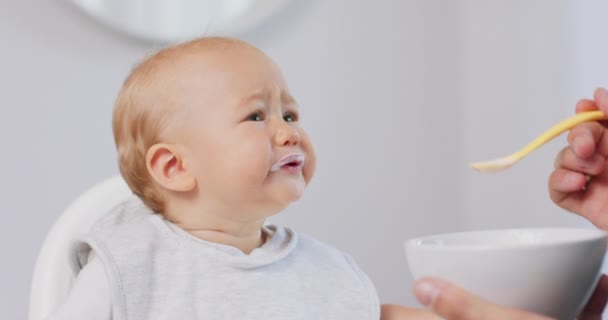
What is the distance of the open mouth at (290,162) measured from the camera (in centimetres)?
86

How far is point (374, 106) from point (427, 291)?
117cm

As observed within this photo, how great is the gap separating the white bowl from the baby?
13.5 inches

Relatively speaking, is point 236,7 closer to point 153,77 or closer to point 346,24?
point 346,24

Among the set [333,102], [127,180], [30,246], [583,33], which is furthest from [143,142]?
[583,33]

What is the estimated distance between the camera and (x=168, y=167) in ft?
2.94

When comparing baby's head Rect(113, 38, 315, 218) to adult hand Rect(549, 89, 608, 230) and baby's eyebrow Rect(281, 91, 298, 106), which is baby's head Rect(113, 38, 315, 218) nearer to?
baby's eyebrow Rect(281, 91, 298, 106)

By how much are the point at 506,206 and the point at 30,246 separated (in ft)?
3.28

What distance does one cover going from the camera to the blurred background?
132 centimetres

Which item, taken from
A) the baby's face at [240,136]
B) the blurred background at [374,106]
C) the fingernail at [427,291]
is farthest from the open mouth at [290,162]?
the blurred background at [374,106]

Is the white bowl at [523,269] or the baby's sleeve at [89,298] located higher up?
the white bowl at [523,269]

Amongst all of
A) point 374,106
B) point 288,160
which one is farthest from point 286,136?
point 374,106

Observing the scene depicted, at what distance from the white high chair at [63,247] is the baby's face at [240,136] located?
20cm

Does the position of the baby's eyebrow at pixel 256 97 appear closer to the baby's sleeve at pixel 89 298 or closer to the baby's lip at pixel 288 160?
the baby's lip at pixel 288 160

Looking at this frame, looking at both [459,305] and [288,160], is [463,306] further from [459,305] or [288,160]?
[288,160]
